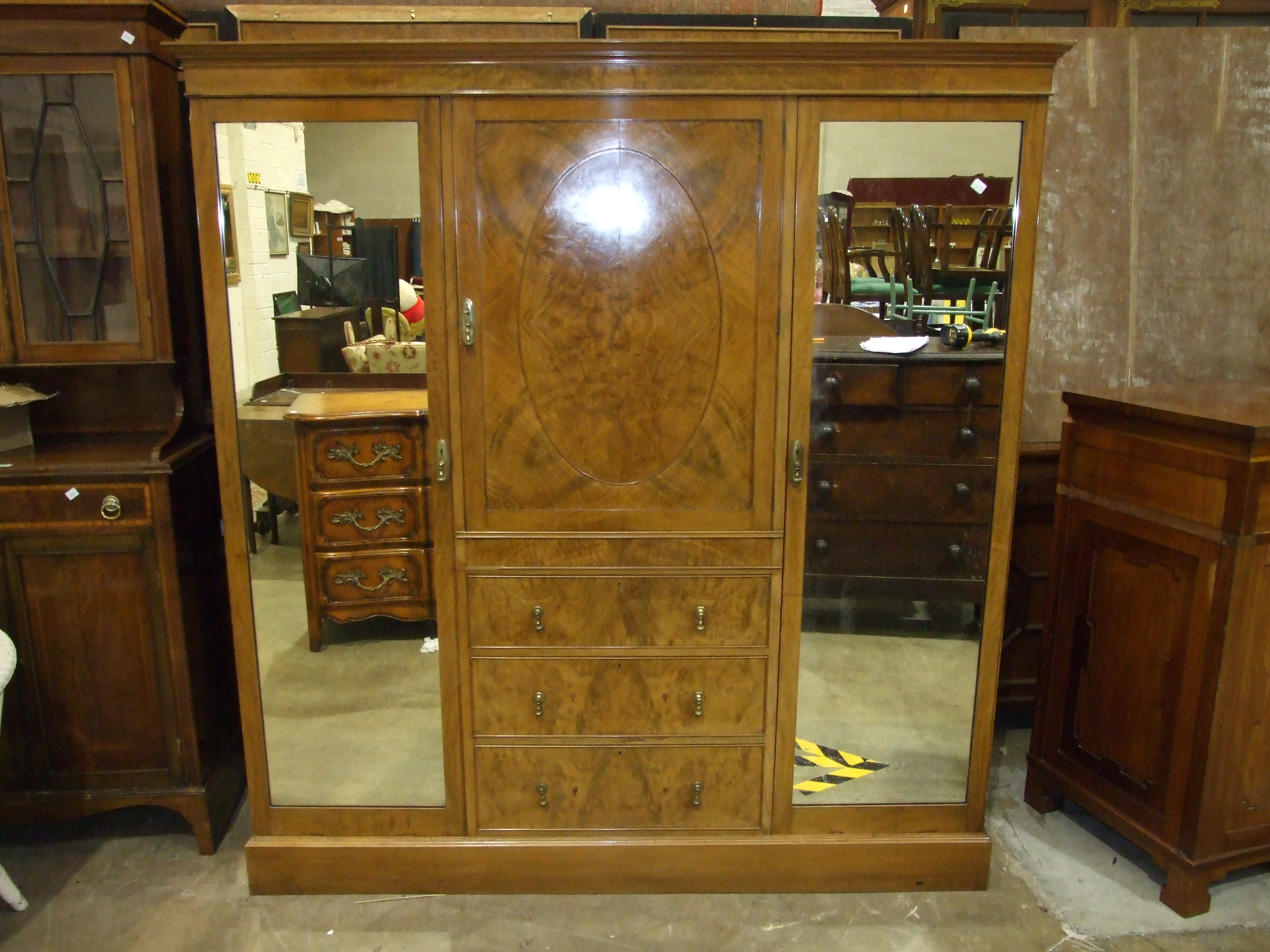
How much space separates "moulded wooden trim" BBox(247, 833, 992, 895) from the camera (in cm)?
209

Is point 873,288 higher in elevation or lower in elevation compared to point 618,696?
higher

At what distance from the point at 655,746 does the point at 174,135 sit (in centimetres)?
191

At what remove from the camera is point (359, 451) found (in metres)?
2.00

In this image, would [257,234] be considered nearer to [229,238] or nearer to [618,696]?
[229,238]

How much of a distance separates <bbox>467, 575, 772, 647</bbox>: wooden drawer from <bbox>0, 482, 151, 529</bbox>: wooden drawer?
2.74 ft

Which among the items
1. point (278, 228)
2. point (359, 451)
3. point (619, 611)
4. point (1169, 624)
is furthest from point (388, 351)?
point (1169, 624)

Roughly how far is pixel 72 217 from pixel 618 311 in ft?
4.62

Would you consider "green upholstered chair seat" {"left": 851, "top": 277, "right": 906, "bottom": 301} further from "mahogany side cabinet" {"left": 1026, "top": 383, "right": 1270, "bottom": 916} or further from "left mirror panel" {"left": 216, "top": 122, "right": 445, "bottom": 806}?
"left mirror panel" {"left": 216, "top": 122, "right": 445, "bottom": 806}

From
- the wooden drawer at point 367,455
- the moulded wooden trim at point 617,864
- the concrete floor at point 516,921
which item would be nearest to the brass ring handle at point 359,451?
the wooden drawer at point 367,455

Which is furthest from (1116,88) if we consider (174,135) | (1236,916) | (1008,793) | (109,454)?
(109,454)

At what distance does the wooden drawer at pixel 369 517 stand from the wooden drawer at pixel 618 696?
34cm

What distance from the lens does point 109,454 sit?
216 cm

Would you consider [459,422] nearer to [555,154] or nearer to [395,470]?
[395,470]

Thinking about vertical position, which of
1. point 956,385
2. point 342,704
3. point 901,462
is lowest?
point 342,704
